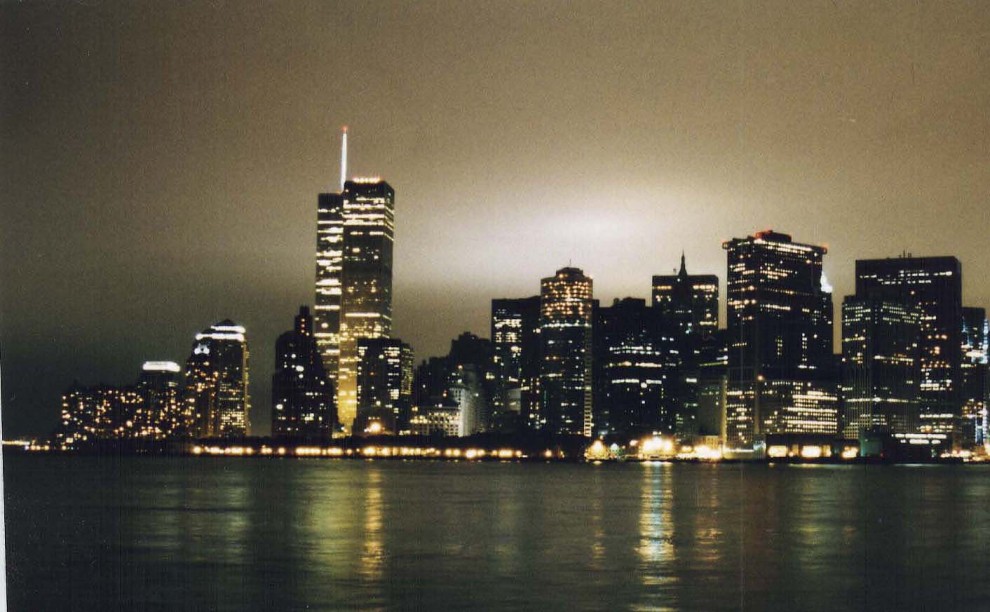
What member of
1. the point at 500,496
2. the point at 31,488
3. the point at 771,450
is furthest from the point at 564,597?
the point at 771,450

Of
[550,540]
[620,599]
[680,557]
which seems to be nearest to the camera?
[620,599]

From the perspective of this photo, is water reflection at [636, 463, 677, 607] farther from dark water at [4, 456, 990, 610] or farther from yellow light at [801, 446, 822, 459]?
yellow light at [801, 446, 822, 459]

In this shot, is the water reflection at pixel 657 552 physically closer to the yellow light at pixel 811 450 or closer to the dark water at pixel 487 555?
the dark water at pixel 487 555

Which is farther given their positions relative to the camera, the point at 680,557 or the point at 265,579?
the point at 680,557

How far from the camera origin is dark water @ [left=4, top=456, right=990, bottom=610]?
1891 centimetres

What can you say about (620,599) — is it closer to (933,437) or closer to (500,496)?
(500,496)

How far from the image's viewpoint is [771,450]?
177 m

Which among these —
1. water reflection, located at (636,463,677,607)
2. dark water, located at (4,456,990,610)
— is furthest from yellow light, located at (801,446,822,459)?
water reflection, located at (636,463,677,607)

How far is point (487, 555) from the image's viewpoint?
86.5 ft

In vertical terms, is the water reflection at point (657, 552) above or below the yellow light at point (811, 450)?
above

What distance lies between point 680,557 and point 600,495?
112 ft

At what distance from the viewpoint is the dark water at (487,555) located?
62.0 feet

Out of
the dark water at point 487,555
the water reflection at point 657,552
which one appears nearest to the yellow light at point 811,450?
the dark water at point 487,555

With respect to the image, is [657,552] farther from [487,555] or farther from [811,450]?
[811,450]
